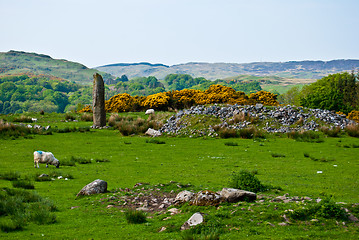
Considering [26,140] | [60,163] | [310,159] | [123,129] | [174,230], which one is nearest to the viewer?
[174,230]

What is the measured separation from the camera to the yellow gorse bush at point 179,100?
5517 centimetres

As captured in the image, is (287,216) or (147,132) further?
(147,132)

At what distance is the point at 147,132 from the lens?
1350 inches

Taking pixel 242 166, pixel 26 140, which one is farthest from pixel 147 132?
pixel 242 166

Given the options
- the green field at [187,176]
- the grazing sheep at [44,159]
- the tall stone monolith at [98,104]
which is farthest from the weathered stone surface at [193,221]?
the tall stone monolith at [98,104]

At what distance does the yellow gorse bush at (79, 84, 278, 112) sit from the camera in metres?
55.2

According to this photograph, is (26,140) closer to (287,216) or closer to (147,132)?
(147,132)

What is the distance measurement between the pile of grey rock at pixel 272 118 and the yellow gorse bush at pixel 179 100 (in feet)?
58.4

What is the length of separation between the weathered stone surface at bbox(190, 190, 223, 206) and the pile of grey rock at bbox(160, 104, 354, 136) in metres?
22.5

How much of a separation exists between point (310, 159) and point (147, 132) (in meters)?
18.6

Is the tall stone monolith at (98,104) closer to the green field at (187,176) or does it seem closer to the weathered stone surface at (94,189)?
the green field at (187,176)

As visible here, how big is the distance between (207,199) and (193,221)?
4.74 ft

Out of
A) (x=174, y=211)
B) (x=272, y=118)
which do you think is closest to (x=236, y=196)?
(x=174, y=211)

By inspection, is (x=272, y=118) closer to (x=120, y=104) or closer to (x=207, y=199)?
(x=207, y=199)
